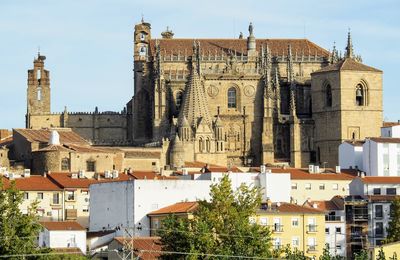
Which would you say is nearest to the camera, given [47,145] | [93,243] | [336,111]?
[93,243]

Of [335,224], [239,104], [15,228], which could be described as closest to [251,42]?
[239,104]

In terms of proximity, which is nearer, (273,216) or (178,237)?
(178,237)

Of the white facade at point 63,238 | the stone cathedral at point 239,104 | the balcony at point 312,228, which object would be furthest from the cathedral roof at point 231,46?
the white facade at point 63,238

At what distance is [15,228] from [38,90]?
82.0 meters

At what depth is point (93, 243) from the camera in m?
115

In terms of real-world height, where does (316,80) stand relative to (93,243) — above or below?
above

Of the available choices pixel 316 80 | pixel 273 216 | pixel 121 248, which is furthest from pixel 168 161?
pixel 121 248

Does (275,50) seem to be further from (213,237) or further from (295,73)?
(213,237)

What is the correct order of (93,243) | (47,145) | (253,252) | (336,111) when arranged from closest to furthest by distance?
(253,252)
(93,243)
(47,145)
(336,111)

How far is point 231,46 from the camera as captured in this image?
579 feet

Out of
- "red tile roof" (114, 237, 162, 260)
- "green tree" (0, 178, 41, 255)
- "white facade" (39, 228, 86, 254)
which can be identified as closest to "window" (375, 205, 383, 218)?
"white facade" (39, 228, 86, 254)

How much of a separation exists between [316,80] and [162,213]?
5537cm

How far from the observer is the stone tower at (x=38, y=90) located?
A: 179 metres

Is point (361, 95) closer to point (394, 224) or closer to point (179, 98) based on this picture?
point (179, 98)
